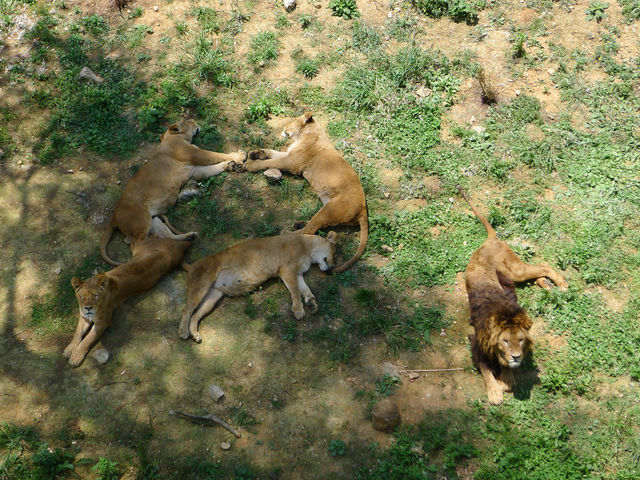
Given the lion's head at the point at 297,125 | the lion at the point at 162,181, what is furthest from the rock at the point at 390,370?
the lion's head at the point at 297,125

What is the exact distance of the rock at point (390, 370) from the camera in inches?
259

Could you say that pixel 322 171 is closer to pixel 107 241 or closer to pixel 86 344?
pixel 107 241

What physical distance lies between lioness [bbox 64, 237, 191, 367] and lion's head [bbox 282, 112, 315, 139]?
2.96 meters

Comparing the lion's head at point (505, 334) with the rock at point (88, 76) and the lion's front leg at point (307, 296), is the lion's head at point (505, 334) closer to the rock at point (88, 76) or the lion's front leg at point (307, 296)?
the lion's front leg at point (307, 296)

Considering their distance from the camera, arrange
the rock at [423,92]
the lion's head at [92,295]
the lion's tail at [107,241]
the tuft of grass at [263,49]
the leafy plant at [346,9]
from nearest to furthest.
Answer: the lion's head at [92,295]
the lion's tail at [107,241]
the rock at [423,92]
the tuft of grass at [263,49]
the leafy plant at [346,9]

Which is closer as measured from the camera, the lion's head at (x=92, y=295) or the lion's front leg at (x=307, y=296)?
the lion's head at (x=92, y=295)

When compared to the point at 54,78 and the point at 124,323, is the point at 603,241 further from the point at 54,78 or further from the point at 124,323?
the point at 54,78

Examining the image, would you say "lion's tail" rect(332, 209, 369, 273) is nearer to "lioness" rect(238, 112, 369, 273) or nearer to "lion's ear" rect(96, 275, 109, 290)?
"lioness" rect(238, 112, 369, 273)

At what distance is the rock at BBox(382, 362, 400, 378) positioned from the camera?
6.59m

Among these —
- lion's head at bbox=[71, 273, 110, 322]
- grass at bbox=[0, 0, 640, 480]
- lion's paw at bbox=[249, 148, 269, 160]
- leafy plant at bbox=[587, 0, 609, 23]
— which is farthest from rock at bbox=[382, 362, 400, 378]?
leafy plant at bbox=[587, 0, 609, 23]

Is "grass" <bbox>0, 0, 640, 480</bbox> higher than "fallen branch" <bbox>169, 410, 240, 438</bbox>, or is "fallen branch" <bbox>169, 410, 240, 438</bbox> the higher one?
"grass" <bbox>0, 0, 640, 480</bbox>

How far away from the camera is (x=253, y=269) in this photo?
24.5ft

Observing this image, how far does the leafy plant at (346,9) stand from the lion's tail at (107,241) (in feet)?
21.8

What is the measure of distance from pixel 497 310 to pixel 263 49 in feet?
24.5
